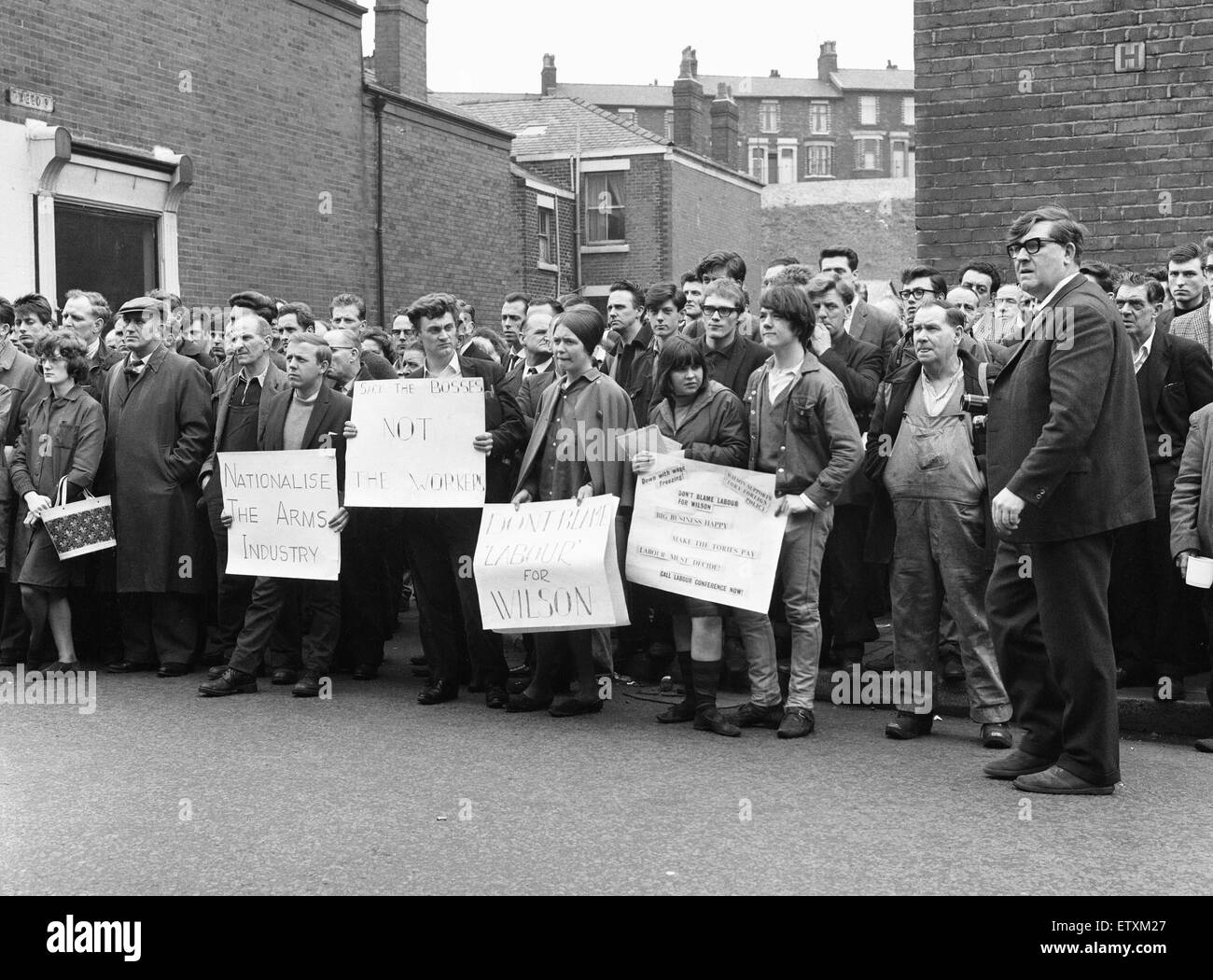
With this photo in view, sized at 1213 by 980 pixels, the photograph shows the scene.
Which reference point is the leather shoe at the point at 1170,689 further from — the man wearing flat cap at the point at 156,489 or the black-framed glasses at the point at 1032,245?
the man wearing flat cap at the point at 156,489

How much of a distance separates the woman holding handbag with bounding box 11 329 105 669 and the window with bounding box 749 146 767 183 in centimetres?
7766

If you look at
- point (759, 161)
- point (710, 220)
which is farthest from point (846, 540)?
point (759, 161)

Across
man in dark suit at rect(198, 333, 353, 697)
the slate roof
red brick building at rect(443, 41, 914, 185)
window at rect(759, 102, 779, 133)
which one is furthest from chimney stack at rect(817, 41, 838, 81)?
man in dark suit at rect(198, 333, 353, 697)

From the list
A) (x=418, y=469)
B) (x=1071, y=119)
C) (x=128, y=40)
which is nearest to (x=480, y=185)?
(x=128, y=40)

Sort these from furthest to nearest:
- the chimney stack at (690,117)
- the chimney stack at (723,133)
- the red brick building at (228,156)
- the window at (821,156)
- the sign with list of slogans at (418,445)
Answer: the window at (821,156)
the chimney stack at (723,133)
the chimney stack at (690,117)
the red brick building at (228,156)
the sign with list of slogans at (418,445)

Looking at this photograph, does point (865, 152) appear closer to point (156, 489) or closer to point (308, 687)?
point (156, 489)

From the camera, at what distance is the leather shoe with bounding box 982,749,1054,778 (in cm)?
604

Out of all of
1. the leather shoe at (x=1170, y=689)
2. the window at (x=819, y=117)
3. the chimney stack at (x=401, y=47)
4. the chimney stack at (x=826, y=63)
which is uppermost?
the chimney stack at (x=826, y=63)

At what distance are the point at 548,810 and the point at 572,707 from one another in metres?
1.89

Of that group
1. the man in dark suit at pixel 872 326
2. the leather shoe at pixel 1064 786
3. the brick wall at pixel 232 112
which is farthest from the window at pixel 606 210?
the leather shoe at pixel 1064 786

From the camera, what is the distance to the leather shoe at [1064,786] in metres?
5.77

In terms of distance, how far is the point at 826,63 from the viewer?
86.8 meters

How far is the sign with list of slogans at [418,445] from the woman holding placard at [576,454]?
364 mm

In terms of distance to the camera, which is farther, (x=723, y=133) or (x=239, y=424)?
(x=723, y=133)
